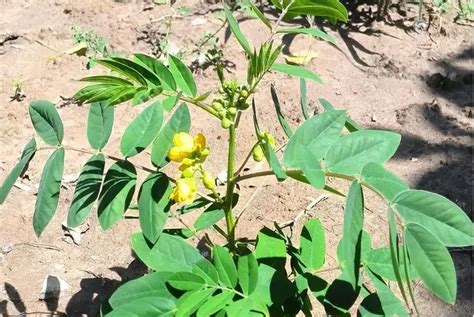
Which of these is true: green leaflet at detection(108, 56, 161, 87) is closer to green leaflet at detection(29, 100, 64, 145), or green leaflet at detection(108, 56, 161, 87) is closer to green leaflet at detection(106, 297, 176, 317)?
green leaflet at detection(29, 100, 64, 145)

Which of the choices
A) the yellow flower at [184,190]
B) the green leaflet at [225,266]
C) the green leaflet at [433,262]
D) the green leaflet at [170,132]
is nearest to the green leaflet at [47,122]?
the green leaflet at [170,132]

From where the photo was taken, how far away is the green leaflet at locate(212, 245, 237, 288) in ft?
4.27

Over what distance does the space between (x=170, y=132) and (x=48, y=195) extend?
1.01 ft

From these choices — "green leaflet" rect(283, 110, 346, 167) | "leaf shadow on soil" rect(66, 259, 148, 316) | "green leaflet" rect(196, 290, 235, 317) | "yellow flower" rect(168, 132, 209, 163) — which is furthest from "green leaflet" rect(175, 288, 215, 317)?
"leaf shadow on soil" rect(66, 259, 148, 316)

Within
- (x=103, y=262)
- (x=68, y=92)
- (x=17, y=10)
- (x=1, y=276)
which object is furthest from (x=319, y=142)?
(x=17, y=10)

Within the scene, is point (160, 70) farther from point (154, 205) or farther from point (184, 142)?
point (154, 205)

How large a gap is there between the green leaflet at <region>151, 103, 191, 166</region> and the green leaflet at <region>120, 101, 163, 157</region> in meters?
0.03

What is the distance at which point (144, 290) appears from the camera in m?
1.34

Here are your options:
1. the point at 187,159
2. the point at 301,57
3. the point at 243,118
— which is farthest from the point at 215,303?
the point at 301,57

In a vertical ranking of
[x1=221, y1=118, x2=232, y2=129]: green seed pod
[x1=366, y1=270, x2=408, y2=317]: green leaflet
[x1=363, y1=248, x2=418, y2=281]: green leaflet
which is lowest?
[x1=366, y1=270, x2=408, y2=317]: green leaflet

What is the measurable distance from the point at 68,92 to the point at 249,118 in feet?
2.89

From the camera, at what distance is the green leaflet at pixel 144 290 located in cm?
133

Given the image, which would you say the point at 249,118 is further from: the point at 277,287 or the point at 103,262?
the point at 277,287

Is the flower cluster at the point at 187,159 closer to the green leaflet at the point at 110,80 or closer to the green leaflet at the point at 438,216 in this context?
the green leaflet at the point at 110,80
